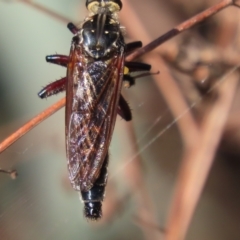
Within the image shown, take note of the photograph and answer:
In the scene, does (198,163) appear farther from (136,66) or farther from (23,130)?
(23,130)

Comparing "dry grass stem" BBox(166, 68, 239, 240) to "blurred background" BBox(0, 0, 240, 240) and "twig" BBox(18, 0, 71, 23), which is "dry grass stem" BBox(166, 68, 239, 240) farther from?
"twig" BBox(18, 0, 71, 23)

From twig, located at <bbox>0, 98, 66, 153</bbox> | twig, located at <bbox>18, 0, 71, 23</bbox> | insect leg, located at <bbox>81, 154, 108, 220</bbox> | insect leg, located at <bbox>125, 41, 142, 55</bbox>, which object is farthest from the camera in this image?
twig, located at <bbox>18, 0, 71, 23</bbox>

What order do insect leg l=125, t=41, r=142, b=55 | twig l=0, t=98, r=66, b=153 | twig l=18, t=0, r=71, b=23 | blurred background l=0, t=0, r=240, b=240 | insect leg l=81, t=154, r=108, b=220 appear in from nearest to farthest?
twig l=0, t=98, r=66, b=153
insect leg l=81, t=154, r=108, b=220
insect leg l=125, t=41, r=142, b=55
blurred background l=0, t=0, r=240, b=240
twig l=18, t=0, r=71, b=23

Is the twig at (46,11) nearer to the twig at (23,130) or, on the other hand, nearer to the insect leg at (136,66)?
the insect leg at (136,66)

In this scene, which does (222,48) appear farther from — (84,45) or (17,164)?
(17,164)

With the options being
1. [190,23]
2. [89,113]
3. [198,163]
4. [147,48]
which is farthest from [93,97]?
[198,163]

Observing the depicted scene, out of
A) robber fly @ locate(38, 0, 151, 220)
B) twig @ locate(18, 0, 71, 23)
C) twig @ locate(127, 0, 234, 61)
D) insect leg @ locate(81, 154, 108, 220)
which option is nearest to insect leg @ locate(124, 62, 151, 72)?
robber fly @ locate(38, 0, 151, 220)
